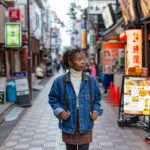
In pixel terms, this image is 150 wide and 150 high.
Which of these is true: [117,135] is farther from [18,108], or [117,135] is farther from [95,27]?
[95,27]

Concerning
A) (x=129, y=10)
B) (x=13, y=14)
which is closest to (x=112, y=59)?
(x=129, y=10)

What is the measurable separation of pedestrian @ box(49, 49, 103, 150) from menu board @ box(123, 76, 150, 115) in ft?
17.3

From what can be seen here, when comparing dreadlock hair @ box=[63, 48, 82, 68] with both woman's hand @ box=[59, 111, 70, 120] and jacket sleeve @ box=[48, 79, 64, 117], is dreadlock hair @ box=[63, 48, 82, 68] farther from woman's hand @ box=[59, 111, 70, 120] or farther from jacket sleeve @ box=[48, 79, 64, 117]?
woman's hand @ box=[59, 111, 70, 120]

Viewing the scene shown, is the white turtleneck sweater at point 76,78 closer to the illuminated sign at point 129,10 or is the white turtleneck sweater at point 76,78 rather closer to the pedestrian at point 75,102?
the pedestrian at point 75,102

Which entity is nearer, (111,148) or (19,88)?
(111,148)

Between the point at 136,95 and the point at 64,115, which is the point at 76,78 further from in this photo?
the point at 136,95

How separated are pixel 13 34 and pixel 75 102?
1479 cm

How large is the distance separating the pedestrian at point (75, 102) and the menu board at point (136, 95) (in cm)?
526

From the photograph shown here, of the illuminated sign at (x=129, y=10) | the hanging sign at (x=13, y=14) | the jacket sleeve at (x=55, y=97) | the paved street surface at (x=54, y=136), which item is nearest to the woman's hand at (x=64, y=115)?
the jacket sleeve at (x=55, y=97)

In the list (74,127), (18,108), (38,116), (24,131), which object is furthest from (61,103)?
(18,108)

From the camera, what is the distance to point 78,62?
17.1 ft

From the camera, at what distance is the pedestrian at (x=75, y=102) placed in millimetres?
5172

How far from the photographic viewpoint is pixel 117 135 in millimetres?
10164

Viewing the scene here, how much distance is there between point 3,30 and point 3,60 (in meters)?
2.86
